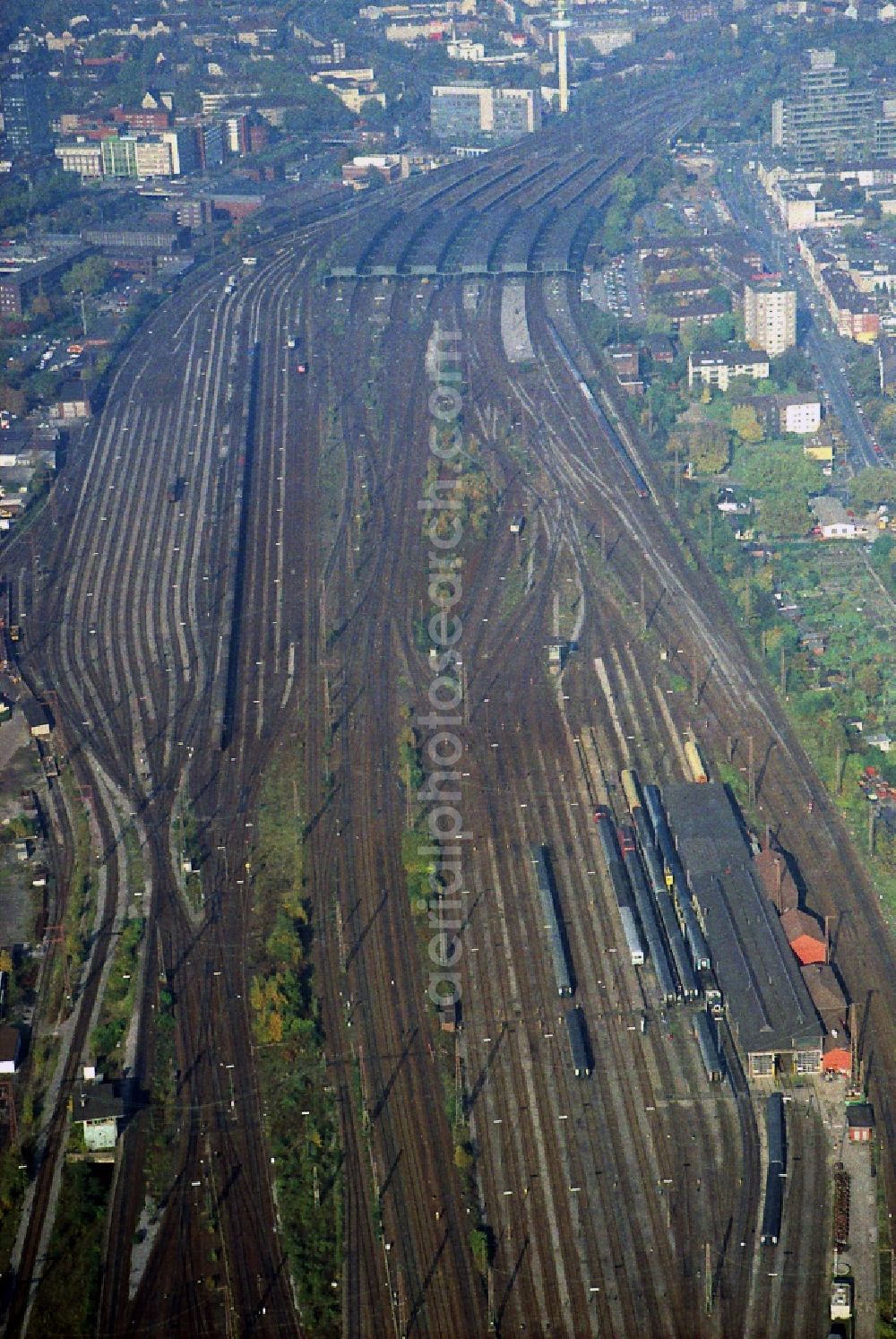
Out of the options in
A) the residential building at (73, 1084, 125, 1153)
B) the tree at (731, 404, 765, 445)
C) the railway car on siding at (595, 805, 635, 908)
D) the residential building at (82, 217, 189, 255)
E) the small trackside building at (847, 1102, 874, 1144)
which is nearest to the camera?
the small trackside building at (847, 1102, 874, 1144)

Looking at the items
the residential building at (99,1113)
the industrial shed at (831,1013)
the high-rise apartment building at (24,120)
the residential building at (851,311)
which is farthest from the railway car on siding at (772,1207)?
the high-rise apartment building at (24,120)

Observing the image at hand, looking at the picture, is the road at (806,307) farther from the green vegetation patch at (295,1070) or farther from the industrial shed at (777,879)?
the green vegetation patch at (295,1070)

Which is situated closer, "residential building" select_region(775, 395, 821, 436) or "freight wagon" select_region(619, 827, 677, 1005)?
"freight wagon" select_region(619, 827, 677, 1005)

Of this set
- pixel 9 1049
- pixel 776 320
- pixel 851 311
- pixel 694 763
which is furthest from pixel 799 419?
pixel 9 1049

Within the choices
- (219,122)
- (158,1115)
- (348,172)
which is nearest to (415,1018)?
(158,1115)

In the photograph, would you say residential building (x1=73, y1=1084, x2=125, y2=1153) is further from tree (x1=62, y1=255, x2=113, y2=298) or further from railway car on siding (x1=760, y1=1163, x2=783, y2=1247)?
tree (x1=62, y1=255, x2=113, y2=298)

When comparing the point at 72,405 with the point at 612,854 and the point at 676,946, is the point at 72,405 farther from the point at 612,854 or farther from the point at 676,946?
the point at 676,946

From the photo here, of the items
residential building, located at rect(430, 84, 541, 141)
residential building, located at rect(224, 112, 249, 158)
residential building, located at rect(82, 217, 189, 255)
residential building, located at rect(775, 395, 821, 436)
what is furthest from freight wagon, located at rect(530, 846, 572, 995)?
residential building, located at rect(430, 84, 541, 141)
